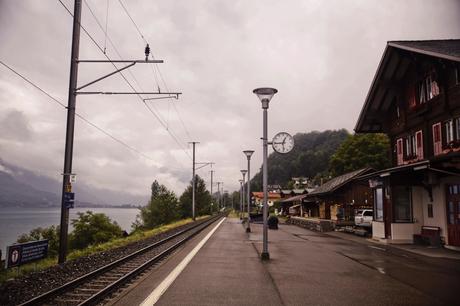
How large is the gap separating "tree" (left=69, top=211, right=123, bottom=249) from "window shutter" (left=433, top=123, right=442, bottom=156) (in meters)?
35.3

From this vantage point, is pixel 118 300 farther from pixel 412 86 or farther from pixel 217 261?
pixel 412 86

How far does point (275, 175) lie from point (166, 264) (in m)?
142

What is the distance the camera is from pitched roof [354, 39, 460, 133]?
16.2 meters

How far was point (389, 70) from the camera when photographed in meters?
21.1

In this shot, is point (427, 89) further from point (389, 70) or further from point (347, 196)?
point (347, 196)

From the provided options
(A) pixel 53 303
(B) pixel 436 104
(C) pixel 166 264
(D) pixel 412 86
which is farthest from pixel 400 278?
(D) pixel 412 86

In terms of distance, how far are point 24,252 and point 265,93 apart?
8.86m

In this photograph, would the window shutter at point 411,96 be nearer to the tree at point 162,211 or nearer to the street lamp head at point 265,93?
the street lamp head at point 265,93

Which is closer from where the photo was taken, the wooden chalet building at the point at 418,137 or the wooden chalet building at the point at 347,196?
the wooden chalet building at the point at 418,137

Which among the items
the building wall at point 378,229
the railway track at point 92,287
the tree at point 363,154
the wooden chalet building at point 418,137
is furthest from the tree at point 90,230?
the railway track at point 92,287

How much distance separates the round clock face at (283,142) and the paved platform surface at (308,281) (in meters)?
3.74

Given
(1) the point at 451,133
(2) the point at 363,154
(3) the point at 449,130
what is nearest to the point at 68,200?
(1) the point at 451,133

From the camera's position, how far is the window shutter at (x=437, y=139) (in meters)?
17.2

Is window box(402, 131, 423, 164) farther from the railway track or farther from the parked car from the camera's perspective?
the railway track
